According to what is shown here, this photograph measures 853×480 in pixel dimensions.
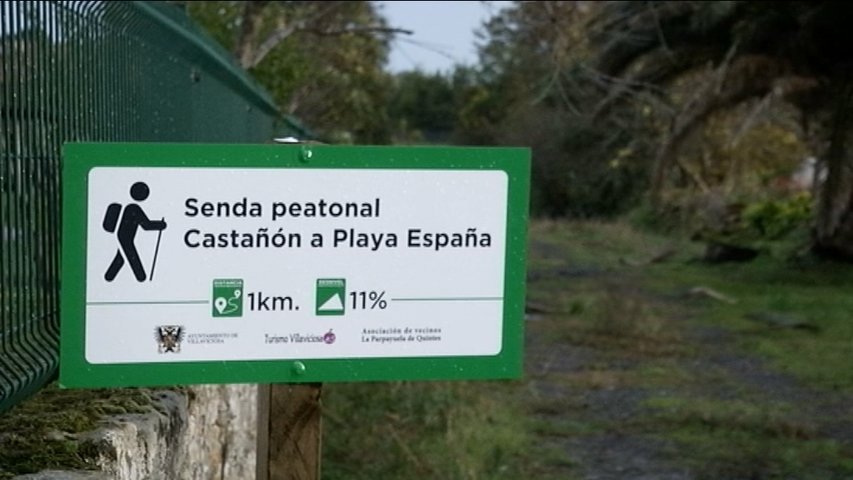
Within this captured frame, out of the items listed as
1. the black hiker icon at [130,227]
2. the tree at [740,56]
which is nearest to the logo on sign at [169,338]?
the black hiker icon at [130,227]

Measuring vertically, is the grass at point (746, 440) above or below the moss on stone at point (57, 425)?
below

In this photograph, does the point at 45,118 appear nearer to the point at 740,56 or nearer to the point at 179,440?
the point at 179,440

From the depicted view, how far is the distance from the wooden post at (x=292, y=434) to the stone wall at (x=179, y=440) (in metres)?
0.40

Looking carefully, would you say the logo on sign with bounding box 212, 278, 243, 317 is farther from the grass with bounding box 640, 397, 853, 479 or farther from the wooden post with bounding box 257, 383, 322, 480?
the grass with bounding box 640, 397, 853, 479

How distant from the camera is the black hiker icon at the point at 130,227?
331 centimetres

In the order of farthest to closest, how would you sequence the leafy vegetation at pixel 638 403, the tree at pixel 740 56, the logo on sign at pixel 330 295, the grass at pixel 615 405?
1. the tree at pixel 740 56
2. the leafy vegetation at pixel 638 403
3. the grass at pixel 615 405
4. the logo on sign at pixel 330 295

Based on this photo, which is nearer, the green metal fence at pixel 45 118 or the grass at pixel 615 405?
the green metal fence at pixel 45 118

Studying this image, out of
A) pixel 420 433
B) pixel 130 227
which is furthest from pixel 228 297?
pixel 420 433

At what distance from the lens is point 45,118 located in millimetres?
4055

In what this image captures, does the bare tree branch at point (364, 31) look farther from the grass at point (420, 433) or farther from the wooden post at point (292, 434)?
the wooden post at point (292, 434)

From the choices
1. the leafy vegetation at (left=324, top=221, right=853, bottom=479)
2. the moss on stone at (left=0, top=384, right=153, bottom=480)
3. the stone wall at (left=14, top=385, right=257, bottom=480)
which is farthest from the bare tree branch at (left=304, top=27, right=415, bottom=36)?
the moss on stone at (left=0, top=384, right=153, bottom=480)

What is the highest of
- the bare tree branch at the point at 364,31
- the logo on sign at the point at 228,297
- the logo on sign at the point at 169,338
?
the bare tree branch at the point at 364,31

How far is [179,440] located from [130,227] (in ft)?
4.83

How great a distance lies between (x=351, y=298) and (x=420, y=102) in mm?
51540
